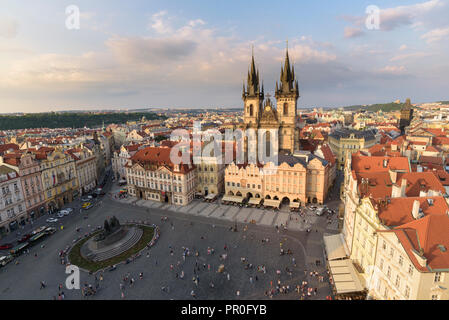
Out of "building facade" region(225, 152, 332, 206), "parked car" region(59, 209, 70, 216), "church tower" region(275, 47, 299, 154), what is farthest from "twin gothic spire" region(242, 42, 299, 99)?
"parked car" region(59, 209, 70, 216)

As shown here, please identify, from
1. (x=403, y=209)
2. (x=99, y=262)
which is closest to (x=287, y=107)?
(x=403, y=209)

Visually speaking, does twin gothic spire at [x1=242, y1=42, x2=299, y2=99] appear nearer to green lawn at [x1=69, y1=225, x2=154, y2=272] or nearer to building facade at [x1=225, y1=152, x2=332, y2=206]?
building facade at [x1=225, y1=152, x2=332, y2=206]

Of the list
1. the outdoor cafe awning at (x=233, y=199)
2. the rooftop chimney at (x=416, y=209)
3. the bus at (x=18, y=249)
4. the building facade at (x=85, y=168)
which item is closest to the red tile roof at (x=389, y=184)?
the rooftop chimney at (x=416, y=209)

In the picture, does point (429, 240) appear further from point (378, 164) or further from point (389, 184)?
point (378, 164)

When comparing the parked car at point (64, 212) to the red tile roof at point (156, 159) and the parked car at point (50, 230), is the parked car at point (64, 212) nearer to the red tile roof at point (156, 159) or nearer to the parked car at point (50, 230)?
the parked car at point (50, 230)
